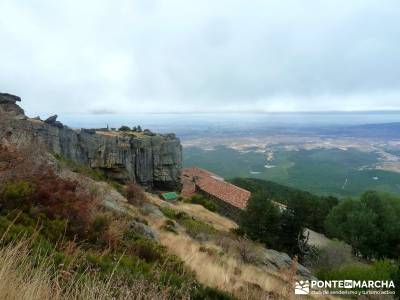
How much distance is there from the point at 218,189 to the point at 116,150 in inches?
652

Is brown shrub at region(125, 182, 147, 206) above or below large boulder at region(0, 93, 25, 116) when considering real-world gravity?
below

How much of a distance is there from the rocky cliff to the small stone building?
15.4 ft

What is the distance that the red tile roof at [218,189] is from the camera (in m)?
40.2

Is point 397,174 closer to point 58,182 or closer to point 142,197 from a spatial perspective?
point 142,197

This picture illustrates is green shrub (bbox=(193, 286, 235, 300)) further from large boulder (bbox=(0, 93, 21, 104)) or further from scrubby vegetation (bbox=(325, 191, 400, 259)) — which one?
scrubby vegetation (bbox=(325, 191, 400, 259))

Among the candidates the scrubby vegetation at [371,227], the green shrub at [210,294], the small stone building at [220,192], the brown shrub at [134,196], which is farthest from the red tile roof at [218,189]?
the green shrub at [210,294]

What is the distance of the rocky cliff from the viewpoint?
2717 centimetres

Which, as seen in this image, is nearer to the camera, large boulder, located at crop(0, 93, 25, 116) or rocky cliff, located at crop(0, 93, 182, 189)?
large boulder, located at crop(0, 93, 25, 116)

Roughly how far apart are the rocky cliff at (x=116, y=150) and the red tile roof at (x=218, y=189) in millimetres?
6100

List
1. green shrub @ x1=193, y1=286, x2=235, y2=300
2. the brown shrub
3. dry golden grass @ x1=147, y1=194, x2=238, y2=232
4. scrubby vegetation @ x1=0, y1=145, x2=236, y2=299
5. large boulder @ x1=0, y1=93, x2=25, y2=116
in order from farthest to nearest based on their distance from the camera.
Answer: dry golden grass @ x1=147, y1=194, x2=238, y2=232 < large boulder @ x1=0, y1=93, x2=25, y2=116 < the brown shrub < scrubby vegetation @ x1=0, y1=145, x2=236, y2=299 < green shrub @ x1=193, y1=286, x2=235, y2=300

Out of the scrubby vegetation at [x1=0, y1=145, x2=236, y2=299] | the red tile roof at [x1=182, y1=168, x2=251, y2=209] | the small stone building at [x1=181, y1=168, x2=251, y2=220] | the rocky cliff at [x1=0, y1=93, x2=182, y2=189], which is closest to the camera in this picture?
the scrubby vegetation at [x1=0, y1=145, x2=236, y2=299]

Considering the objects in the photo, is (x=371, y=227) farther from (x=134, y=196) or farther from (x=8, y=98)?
(x=8, y=98)

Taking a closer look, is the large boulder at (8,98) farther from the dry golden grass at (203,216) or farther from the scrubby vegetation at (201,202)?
the scrubby vegetation at (201,202)

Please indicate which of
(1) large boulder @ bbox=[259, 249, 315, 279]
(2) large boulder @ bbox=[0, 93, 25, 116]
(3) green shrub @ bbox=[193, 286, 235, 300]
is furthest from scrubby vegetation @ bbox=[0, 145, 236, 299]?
(2) large boulder @ bbox=[0, 93, 25, 116]
